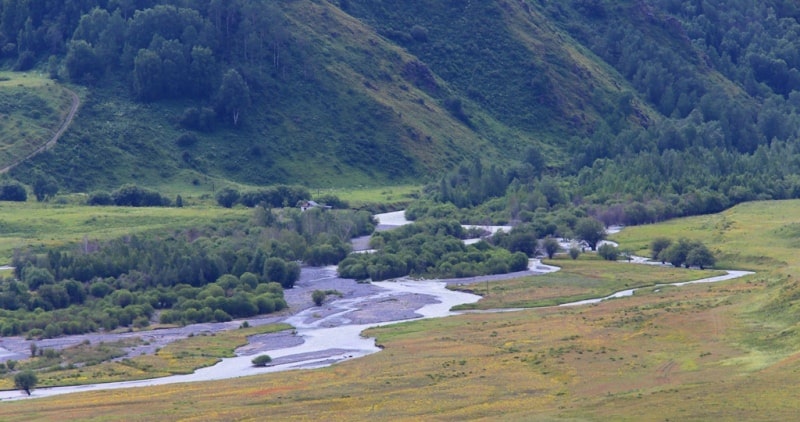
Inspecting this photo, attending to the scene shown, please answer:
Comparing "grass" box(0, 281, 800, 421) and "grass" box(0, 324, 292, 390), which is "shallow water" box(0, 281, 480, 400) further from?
"grass" box(0, 281, 800, 421)

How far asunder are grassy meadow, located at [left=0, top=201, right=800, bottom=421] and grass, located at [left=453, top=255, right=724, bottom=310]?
3531 millimetres

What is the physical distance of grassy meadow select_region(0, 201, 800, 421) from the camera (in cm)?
8681

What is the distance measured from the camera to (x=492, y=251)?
538 ft

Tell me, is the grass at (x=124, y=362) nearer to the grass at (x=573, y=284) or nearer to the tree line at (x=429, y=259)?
the grass at (x=573, y=284)

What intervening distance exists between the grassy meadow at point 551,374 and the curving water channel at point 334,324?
9.83 ft

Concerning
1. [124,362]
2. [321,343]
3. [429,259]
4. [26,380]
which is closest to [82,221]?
[429,259]

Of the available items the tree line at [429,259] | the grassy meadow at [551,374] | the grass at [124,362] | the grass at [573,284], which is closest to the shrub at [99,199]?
the tree line at [429,259]

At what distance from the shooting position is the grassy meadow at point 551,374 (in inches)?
3418

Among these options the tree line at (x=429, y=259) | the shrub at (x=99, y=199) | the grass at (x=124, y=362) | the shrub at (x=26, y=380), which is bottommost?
the tree line at (x=429, y=259)

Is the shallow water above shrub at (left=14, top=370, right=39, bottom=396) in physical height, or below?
below

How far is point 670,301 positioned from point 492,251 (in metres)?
38.1

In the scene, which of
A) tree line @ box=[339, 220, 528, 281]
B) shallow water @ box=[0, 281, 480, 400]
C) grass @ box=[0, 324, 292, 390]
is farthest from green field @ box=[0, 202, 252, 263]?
grass @ box=[0, 324, 292, 390]

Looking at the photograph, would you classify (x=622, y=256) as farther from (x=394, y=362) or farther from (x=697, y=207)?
(x=394, y=362)

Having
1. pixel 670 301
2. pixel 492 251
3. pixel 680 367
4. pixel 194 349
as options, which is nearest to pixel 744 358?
pixel 680 367
